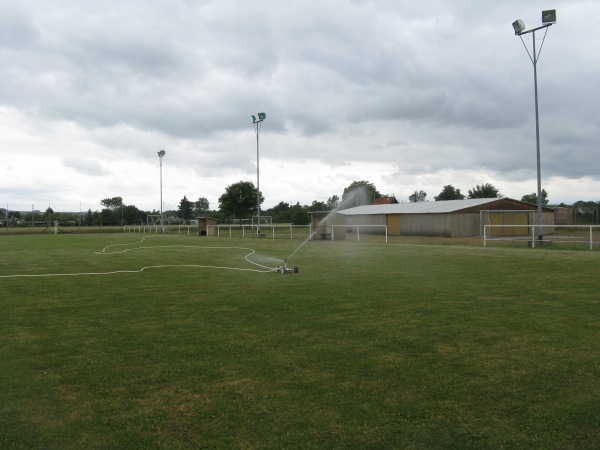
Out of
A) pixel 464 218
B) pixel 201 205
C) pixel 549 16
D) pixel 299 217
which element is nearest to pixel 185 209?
pixel 201 205

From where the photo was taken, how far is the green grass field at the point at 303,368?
3.73m

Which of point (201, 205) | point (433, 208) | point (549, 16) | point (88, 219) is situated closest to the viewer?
point (549, 16)

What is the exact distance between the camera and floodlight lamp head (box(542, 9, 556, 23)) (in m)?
24.4

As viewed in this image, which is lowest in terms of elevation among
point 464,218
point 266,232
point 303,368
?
point 303,368

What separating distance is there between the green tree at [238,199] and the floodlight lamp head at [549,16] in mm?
70479

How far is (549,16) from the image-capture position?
966 inches

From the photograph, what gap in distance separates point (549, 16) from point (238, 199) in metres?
72.1

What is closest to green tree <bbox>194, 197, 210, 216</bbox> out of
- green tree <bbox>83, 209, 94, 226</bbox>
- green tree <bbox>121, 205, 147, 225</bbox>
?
green tree <bbox>121, 205, 147, 225</bbox>

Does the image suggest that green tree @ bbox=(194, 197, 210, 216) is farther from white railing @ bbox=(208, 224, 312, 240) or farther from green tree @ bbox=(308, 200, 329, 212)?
white railing @ bbox=(208, 224, 312, 240)

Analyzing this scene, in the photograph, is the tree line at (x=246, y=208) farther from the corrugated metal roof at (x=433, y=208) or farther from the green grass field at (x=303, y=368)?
the green grass field at (x=303, y=368)

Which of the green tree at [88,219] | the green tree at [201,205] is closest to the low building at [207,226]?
the green tree at [88,219]

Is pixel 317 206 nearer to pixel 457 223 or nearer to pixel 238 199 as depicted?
pixel 238 199

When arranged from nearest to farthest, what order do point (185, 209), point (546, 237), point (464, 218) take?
1. point (546, 237)
2. point (464, 218)
3. point (185, 209)

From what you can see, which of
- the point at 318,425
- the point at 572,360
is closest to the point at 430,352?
the point at 572,360
